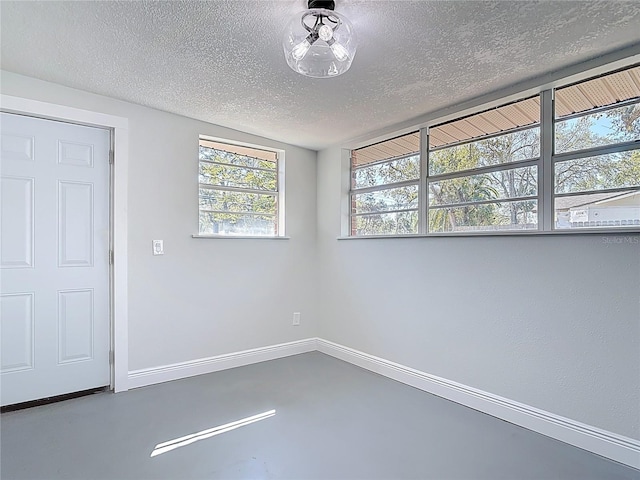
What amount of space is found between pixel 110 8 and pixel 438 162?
94.4 inches

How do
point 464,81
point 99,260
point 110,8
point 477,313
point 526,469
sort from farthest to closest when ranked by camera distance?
point 99,260 → point 477,313 → point 464,81 → point 526,469 → point 110,8

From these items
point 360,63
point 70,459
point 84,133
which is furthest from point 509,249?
point 84,133

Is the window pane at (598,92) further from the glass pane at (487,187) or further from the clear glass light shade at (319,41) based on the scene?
the clear glass light shade at (319,41)

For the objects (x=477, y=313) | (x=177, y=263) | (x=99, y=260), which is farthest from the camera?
(x=177, y=263)

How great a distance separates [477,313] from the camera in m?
2.58

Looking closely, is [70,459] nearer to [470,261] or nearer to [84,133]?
[84,133]

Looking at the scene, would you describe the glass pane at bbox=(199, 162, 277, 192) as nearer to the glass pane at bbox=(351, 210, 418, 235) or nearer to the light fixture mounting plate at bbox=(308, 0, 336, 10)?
the glass pane at bbox=(351, 210, 418, 235)

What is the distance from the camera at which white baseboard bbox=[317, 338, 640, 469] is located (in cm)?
194

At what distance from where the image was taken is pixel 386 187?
3.39 metres

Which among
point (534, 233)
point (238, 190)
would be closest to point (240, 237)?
point (238, 190)

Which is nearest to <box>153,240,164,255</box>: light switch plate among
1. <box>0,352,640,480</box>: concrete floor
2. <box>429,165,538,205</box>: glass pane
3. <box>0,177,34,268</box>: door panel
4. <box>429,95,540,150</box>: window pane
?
<box>0,177,34,268</box>: door panel

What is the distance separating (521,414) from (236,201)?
9.50 feet

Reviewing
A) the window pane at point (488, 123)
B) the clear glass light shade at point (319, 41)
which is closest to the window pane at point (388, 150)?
the window pane at point (488, 123)

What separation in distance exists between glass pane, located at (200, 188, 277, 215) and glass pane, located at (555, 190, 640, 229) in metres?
2.55
